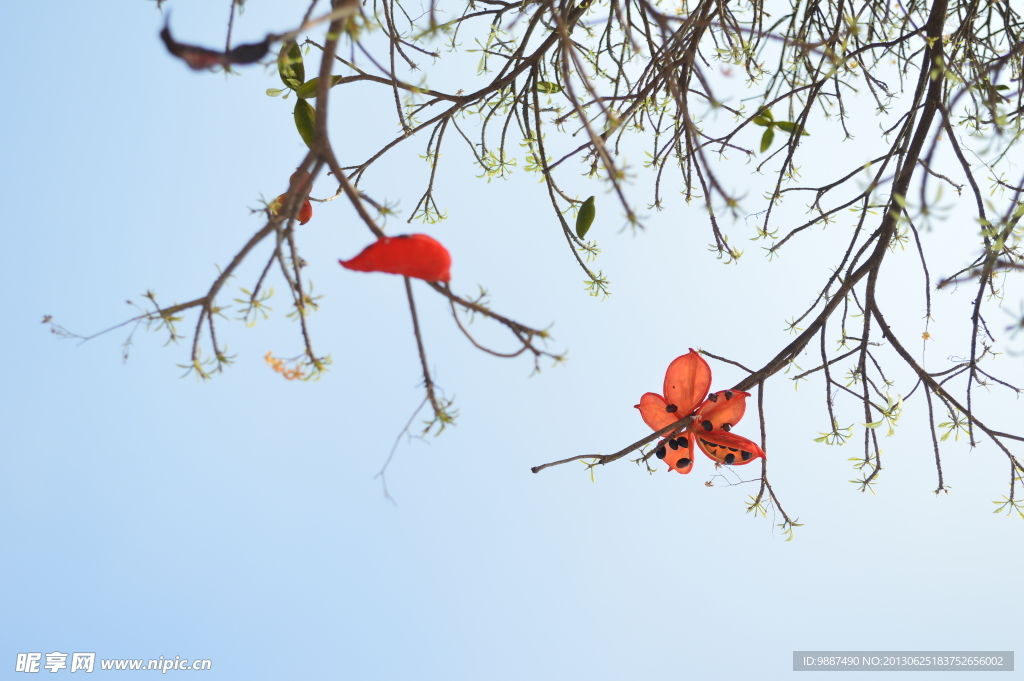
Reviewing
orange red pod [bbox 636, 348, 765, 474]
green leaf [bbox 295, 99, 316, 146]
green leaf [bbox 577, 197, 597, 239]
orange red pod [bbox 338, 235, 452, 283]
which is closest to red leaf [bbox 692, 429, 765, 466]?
orange red pod [bbox 636, 348, 765, 474]

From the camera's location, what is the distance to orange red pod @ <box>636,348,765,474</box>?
2.95 ft

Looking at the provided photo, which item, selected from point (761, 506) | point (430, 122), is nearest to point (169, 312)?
point (430, 122)

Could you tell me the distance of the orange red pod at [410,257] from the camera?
21.0 inches

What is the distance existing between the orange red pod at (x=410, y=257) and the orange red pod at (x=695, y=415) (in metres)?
0.48

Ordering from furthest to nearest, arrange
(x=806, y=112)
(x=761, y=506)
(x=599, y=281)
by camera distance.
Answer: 1. (x=599, y=281)
2. (x=761, y=506)
3. (x=806, y=112)

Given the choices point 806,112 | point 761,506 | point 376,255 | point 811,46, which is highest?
point 806,112

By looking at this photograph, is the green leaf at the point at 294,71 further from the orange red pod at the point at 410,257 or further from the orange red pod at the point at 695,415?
the orange red pod at the point at 695,415

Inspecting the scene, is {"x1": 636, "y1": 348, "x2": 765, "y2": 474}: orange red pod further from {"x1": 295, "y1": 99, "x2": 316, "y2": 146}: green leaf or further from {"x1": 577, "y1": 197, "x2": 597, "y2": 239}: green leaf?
{"x1": 295, "y1": 99, "x2": 316, "y2": 146}: green leaf

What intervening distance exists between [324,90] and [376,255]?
5.0 inches

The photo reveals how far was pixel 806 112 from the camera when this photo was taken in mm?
807

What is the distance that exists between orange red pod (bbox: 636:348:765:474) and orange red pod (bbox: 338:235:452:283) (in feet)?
1.56

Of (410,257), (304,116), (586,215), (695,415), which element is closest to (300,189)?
(410,257)

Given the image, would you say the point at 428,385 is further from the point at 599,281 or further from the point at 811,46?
the point at 599,281

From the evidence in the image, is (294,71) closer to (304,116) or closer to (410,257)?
(304,116)
